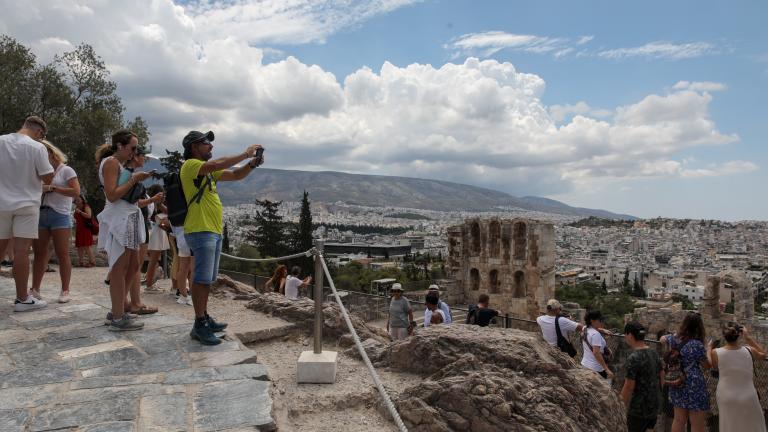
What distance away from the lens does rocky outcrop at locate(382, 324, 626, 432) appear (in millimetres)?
3334

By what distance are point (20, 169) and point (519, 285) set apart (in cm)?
2155

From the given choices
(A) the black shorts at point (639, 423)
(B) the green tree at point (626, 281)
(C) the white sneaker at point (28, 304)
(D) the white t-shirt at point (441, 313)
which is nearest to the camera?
(A) the black shorts at point (639, 423)

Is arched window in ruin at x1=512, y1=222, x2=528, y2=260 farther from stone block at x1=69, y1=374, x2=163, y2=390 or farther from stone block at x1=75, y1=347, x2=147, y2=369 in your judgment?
stone block at x1=69, y1=374, x2=163, y2=390

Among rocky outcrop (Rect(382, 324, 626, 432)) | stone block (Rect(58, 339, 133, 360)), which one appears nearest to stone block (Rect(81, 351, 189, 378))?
stone block (Rect(58, 339, 133, 360))

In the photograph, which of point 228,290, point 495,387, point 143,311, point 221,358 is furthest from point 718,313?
point 221,358

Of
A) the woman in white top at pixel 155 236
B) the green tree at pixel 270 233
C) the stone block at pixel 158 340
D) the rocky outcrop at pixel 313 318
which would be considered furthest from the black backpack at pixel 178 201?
the green tree at pixel 270 233

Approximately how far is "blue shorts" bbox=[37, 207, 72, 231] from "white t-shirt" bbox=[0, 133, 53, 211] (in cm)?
69

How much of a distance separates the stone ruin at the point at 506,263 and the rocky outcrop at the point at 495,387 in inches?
766

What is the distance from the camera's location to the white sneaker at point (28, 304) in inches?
219

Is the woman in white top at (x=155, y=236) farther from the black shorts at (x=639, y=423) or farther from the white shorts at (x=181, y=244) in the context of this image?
the black shorts at (x=639, y=423)

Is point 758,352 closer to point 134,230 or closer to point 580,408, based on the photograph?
point 580,408

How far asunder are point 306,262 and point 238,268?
17.0ft

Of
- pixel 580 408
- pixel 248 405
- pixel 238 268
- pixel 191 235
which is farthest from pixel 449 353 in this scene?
pixel 238 268

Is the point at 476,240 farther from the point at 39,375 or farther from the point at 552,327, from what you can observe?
the point at 39,375
